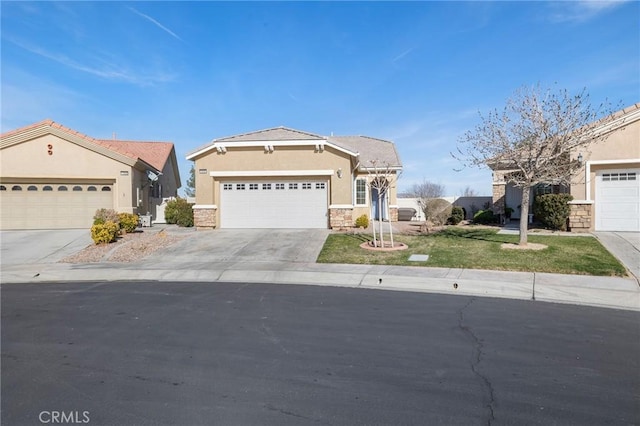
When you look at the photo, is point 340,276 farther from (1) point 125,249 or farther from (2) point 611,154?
(2) point 611,154

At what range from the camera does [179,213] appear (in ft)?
75.2

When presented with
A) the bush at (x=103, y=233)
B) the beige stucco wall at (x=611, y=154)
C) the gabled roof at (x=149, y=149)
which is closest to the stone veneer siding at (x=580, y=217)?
the beige stucco wall at (x=611, y=154)

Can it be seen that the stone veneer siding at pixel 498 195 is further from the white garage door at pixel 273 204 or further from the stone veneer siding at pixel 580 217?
the white garage door at pixel 273 204

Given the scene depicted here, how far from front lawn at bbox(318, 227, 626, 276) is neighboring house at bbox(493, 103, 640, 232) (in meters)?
2.51

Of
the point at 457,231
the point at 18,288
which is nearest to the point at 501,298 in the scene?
the point at 457,231

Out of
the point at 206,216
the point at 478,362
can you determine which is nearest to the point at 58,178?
the point at 206,216

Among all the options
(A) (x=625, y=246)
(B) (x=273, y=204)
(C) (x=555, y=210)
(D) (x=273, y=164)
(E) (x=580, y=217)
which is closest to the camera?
(A) (x=625, y=246)

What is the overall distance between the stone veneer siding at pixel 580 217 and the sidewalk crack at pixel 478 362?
11.8m

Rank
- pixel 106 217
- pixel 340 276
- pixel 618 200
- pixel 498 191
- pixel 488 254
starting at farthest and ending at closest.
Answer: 1. pixel 498 191
2. pixel 106 217
3. pixel 618 200
4. pixel 488 254
5. pixel 340 276

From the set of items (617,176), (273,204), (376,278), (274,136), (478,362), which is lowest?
(478,362)

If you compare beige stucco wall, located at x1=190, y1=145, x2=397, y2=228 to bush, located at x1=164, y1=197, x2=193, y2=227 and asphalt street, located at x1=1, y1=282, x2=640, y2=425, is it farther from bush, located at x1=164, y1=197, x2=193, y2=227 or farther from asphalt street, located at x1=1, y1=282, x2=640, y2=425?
asphalt street, located at x1=1, y1=282, x2=640, y2=425

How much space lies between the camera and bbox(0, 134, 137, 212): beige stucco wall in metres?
19.9

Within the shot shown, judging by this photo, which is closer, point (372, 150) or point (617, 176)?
point (617, 176)

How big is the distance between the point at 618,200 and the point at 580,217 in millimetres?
1488
